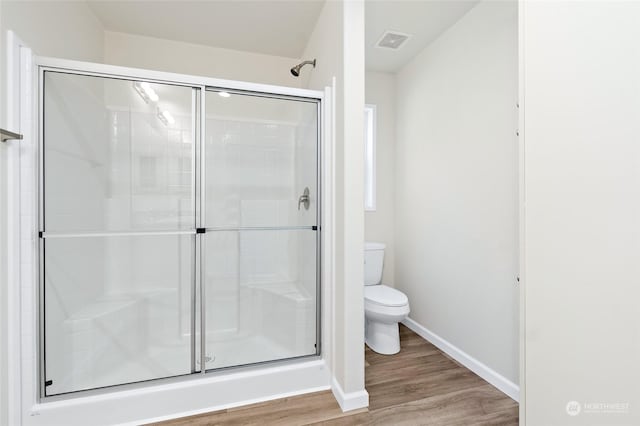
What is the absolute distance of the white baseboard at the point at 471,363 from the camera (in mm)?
1707

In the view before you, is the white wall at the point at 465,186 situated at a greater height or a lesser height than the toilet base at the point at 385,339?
greater

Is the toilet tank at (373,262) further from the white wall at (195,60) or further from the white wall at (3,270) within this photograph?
the white wall at (3,270)

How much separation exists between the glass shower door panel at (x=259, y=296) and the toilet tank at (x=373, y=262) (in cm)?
86

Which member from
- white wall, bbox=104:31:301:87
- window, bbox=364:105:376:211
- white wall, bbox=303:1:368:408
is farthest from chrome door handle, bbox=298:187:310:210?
white wall, bbox=104:31:301:87

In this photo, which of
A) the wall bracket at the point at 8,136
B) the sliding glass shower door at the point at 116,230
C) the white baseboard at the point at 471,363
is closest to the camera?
the wall bracket at the point at 8,136

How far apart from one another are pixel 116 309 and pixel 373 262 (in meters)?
1.95

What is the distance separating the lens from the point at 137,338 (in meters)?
1.66

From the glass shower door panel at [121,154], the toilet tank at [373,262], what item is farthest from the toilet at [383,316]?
the glass shower door panel at [121,154]

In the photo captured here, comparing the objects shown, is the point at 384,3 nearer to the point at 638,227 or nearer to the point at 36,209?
the point at 638,227

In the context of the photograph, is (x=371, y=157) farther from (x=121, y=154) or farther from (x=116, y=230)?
(x=116, y=230)

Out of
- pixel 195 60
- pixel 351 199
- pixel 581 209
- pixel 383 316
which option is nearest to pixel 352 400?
pixel 383 316

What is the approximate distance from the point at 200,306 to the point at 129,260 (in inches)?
19.3

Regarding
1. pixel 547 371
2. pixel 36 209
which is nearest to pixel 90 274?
pixel 36 209

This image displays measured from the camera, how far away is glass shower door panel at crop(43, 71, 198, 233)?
152cm
